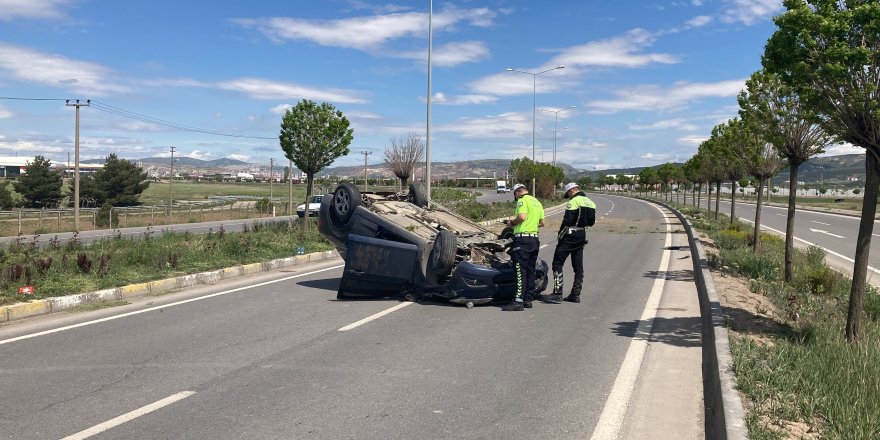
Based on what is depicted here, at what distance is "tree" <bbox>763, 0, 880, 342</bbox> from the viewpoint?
5.87 meters

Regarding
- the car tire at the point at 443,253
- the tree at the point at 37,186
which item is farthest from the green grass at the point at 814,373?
the tree at the point at 37,186

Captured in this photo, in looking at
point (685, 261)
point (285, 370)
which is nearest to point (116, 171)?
point (685, 261)

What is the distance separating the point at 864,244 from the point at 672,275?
686cm

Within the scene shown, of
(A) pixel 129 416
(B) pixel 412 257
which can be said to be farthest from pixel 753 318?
(A) pixel 129 416

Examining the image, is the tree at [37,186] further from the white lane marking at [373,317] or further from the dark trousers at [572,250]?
the dark trousers at [572,250]

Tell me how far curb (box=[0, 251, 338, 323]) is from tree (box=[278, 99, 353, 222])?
818 cm

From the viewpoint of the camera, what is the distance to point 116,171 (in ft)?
216

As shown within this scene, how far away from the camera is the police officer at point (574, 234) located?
9469 mm

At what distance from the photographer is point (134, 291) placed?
10383mm

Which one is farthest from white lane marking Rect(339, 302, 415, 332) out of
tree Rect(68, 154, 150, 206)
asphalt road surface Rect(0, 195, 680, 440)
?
tree Rect(68, 154, 150, 206)

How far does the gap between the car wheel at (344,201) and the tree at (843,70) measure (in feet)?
20.5

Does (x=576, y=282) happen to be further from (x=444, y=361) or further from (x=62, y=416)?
(x=62, y=416)

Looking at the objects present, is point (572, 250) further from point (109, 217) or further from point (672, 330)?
point (109, 217)

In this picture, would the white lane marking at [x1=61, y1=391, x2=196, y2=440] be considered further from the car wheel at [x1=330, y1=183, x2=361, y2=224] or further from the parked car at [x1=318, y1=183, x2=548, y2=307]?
the car wheel at [x1=330, y1=183, x2=361, y2=224]
